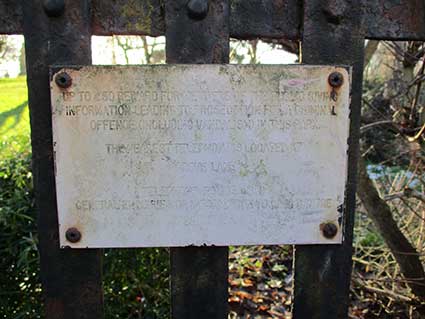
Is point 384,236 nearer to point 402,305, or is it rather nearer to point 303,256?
point 402,305

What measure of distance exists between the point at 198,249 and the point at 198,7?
2.56ft

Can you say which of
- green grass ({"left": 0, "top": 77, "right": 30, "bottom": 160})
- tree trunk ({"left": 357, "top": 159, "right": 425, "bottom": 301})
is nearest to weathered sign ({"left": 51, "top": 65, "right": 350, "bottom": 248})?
tree trunk ({"left": 357, "top": 159, "right": 425, "bottom": 301})

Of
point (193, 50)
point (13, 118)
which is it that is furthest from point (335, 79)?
point (13, 118)

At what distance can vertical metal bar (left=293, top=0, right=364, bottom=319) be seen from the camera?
1376 mm

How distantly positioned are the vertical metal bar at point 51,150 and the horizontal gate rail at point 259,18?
2.3 inches

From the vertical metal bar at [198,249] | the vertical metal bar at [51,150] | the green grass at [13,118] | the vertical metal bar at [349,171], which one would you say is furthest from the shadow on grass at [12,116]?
the vertical metal bar at [349,171]

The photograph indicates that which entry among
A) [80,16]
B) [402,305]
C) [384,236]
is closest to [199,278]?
[80,16]

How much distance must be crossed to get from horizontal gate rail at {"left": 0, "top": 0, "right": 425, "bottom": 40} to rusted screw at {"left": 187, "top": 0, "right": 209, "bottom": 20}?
86mm

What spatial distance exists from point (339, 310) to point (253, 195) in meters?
0.53

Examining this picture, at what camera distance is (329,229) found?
1432mm

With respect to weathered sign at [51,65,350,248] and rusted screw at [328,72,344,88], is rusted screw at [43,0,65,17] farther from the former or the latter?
rusted screw at [328,72,344,88]

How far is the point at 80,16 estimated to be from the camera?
1336 millimetres

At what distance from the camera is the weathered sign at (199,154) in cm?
136

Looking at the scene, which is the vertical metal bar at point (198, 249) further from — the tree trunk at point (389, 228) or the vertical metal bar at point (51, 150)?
the tree trunk at point (389, 228)
